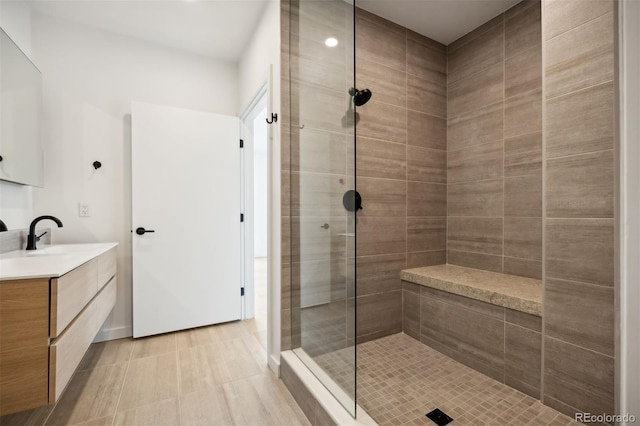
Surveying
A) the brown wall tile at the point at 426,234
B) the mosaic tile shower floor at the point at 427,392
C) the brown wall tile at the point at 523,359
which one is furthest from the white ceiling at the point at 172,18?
the brown wall tile at the point at 523,359

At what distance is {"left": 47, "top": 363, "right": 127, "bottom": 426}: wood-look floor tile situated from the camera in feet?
4.82

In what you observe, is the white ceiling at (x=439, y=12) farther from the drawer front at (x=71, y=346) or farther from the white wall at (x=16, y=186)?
the drawer front at (x=71, y=346)

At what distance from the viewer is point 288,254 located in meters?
1.81

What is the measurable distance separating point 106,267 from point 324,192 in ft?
5.56

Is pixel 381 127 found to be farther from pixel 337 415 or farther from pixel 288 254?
pixel 337 415

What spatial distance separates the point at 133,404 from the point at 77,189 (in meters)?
1.76

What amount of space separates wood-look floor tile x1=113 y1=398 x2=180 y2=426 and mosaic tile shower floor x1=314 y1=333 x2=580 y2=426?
793 millimetres

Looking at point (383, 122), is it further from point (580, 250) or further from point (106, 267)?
point (106, 267)

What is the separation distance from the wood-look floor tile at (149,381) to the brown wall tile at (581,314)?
2075 mm

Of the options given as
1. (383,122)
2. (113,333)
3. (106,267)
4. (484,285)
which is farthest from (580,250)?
(113,333)

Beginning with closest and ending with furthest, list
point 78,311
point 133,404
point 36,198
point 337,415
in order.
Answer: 1. point 337,415
2. point 78,311
3. point 133,404
4. point 36,198

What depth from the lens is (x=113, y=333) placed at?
95.8 inches

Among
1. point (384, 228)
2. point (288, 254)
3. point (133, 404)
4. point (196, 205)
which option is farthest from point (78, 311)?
point (384, 228)

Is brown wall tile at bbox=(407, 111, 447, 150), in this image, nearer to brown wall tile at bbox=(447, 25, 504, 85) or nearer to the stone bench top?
brown wall tile at bbox=(447, 25, 504, 85)
